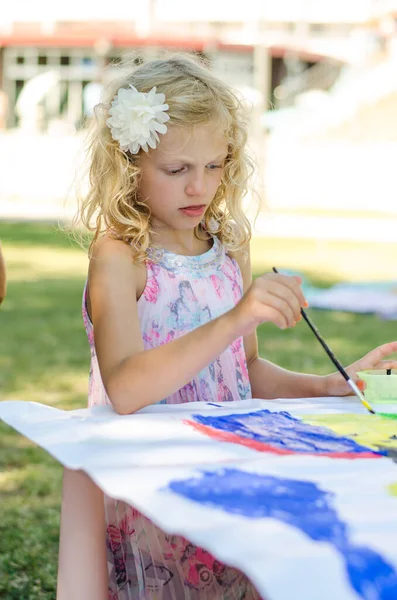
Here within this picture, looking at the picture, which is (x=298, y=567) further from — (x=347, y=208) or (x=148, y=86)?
(x=347, y=208)

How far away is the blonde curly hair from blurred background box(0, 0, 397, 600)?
0.10 metres

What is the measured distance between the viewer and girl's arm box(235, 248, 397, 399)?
6.37 ft

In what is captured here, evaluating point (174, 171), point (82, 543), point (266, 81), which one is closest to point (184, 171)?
point (174, 171)

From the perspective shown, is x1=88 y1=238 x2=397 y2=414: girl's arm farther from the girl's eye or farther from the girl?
the girl's eye

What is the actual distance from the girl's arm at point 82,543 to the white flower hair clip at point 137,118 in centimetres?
76

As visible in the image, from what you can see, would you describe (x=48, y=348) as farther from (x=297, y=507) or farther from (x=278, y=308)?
(x=297, y=507)

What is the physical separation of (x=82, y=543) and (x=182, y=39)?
2265 centimetres

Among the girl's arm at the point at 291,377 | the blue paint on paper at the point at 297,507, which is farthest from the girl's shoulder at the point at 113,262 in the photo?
the blue paint on paper at the point at 297,507

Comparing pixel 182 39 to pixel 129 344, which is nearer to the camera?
pixel 129 344

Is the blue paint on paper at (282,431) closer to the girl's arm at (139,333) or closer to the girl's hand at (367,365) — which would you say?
the girl's arm at (139,333)

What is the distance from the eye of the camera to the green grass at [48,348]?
2744 mm

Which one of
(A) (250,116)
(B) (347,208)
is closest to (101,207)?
(A) (250,116)

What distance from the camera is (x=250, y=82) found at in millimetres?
25578

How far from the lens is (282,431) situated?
1.52m
